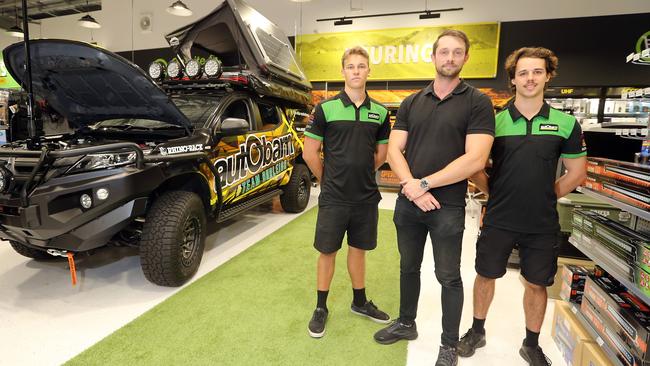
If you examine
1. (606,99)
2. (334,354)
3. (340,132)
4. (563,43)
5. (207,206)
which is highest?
(563,43)

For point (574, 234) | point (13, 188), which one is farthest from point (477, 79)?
point (13, 188)

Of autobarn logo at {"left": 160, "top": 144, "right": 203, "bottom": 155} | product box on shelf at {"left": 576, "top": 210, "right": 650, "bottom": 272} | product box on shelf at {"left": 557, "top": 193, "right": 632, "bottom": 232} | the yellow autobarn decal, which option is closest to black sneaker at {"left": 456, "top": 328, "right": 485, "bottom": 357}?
product box on shelf at {"left": 576, "top": 210, "right": 650, "bottom": 272}

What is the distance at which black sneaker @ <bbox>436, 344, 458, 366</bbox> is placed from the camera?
1.70m

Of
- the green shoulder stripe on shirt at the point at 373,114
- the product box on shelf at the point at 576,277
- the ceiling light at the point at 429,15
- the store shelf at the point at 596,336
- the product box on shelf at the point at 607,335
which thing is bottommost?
the store shelf at the point at 596,336

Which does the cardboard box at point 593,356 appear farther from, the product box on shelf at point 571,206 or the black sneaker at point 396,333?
the product box on shelf at point 571,206

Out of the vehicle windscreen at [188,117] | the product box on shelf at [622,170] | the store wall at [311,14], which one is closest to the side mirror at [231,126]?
the vehicle windscreen at [188,117]

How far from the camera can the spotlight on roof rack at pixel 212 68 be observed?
10.9 feet

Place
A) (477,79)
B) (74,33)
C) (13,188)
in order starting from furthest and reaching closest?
(74,33) < (477,79) < (13,188)

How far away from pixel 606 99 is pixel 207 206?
Result: 23.9ft

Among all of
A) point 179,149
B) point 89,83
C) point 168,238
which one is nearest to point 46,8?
point 89,83

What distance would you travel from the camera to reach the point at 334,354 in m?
1.84

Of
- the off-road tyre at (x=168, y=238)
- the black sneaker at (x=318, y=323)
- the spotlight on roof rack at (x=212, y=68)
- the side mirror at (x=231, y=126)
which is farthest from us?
the spotlight on roof rack at (x=212, y=68)

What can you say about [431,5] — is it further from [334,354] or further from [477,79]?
[334,354]

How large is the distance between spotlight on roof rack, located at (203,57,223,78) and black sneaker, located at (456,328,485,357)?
2.92m
